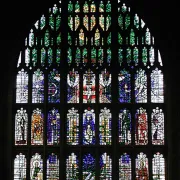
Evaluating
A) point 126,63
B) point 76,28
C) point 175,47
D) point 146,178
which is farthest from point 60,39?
point 146,178

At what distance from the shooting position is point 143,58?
14.3 meters

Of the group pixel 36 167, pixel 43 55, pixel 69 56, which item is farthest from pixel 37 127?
pixel 69 56

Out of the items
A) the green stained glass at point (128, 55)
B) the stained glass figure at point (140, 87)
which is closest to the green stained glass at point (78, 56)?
the green stained glass at point (128, 55)

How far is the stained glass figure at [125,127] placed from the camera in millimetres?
13977

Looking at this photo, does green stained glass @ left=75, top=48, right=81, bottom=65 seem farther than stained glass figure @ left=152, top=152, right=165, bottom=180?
Yes

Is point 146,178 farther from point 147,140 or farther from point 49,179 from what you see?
point 49,179

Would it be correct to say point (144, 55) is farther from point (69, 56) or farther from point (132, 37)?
point (69, 56)

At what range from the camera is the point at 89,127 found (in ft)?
46.1

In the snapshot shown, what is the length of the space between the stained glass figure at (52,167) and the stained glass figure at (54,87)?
121 centimetres

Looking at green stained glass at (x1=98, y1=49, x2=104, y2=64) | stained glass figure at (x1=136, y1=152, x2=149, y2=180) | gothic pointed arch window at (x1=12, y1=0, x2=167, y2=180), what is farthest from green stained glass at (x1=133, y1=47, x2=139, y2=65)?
stained glass figure at (x1=136, y1=152, x2=149, y2=180)

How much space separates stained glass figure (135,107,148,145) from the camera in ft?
45.8

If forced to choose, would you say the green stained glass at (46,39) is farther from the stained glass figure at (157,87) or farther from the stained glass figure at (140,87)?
the stained glass figure at (157,87)

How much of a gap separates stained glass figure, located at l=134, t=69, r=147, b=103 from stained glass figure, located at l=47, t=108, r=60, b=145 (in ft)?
5.79

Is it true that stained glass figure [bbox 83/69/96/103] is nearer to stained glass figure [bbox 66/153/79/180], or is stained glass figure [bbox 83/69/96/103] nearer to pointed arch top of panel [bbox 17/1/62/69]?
pointed arch top of panel [bbox 17/1/62/69]
